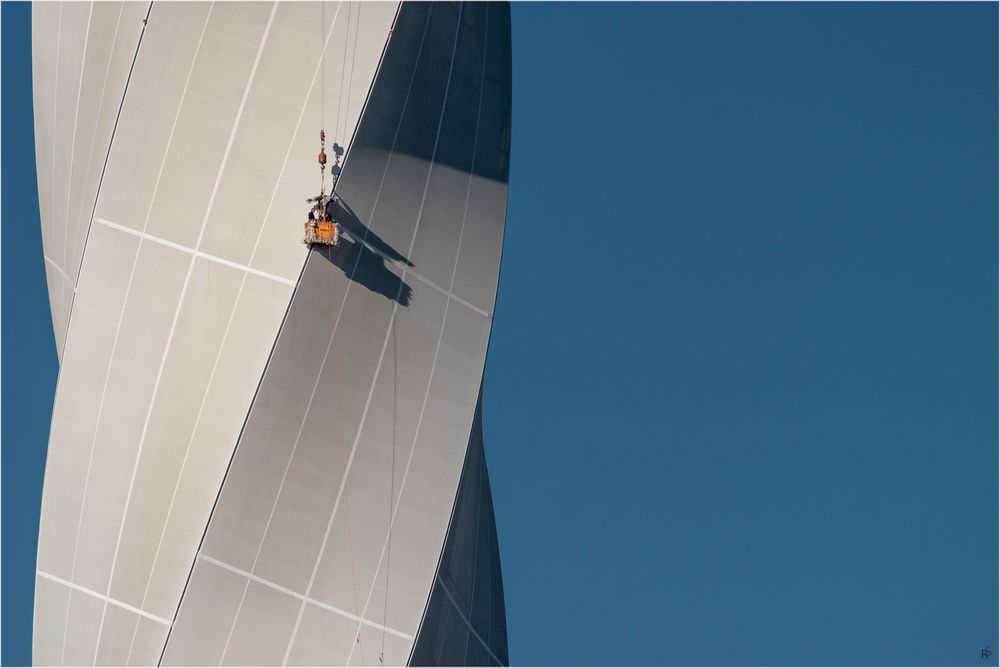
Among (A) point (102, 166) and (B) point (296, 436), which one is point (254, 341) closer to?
(B) point (296, 436)

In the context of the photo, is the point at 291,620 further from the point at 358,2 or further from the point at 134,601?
the point at 358,2

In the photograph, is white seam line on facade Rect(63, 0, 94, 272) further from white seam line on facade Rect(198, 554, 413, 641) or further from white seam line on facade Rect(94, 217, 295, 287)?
white seam line on facade Rect(198, 554, 413, 641)

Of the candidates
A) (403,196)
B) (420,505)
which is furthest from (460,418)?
(403,196)

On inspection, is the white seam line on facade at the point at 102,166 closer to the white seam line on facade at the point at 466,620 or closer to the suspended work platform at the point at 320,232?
the suspended work platform at the point at 320,232

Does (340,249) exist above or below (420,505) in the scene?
above

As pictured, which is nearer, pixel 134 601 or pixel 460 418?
pixel 134 601

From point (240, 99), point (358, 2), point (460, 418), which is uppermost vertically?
point (358, 2)
